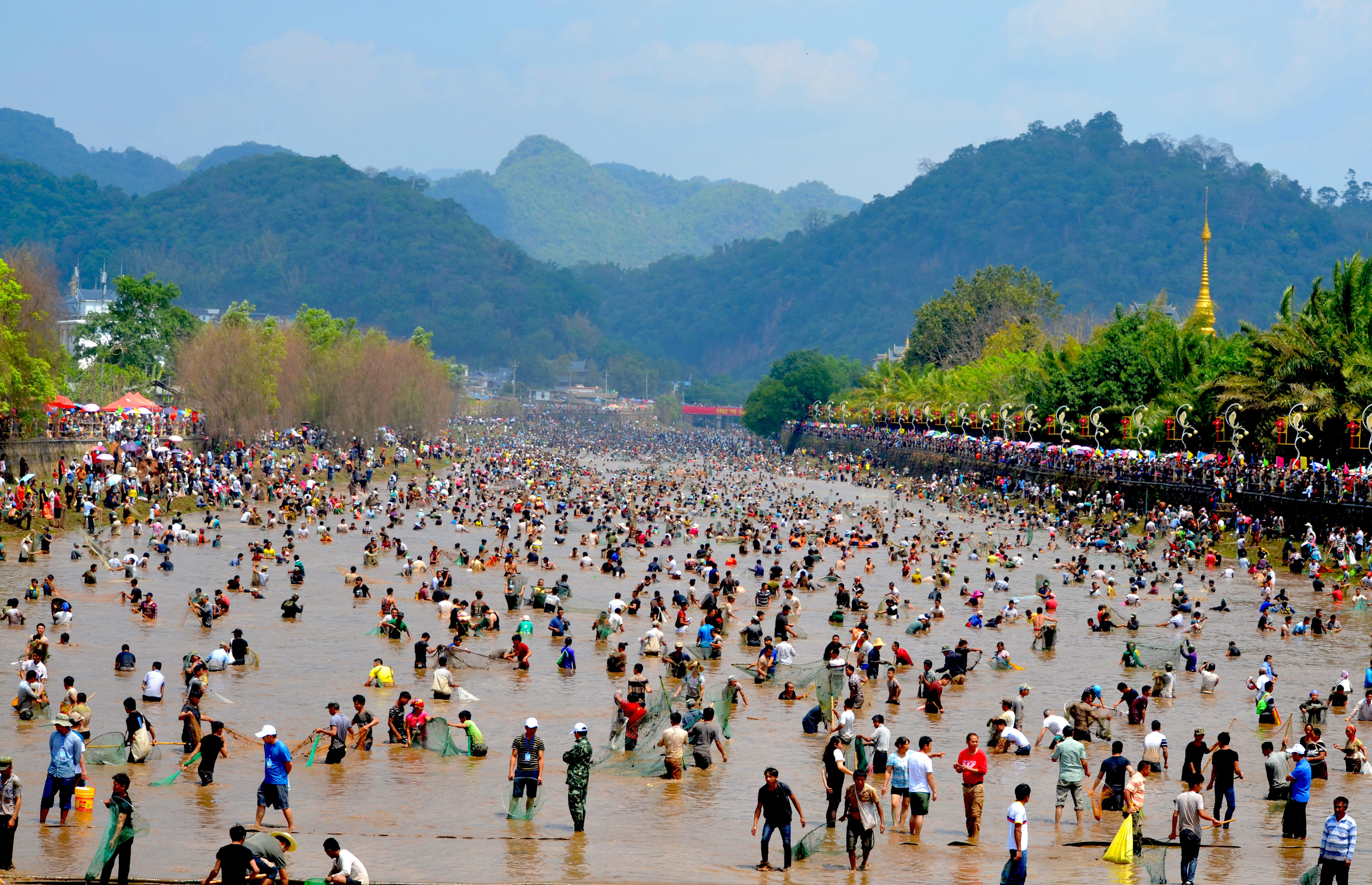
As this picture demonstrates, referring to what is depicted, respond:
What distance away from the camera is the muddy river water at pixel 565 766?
50.4ft

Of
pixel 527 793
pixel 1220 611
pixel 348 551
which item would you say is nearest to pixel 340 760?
pixel 527 793

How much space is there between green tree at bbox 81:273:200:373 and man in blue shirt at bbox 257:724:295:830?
88.2m

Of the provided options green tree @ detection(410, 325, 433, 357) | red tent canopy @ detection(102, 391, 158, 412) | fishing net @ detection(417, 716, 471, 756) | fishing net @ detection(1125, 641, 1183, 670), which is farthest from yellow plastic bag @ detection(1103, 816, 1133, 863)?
green tree @ detection(410, 325, 433, 357)

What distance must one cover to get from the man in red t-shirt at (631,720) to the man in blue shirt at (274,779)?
5798mm

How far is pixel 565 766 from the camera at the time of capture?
20156mm

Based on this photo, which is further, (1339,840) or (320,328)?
(320,328)

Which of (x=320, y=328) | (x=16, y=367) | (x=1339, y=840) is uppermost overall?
(x=320, y=328)

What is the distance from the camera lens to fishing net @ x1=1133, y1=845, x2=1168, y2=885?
48.3 ft

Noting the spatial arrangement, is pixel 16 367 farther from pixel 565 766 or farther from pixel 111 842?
pixel 111 842

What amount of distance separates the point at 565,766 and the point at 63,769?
22.3 ft

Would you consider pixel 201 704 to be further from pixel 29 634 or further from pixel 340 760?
pixel 29 634

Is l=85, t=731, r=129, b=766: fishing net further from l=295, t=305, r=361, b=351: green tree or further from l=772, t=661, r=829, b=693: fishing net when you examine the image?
l=295, t=305, r=361, b=351: green tree

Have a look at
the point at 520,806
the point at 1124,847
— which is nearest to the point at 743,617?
the point at 520,806

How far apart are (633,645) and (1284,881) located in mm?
18789
